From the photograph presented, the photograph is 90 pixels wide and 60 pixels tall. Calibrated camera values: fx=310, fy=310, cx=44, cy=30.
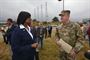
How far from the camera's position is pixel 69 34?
695 centimetres

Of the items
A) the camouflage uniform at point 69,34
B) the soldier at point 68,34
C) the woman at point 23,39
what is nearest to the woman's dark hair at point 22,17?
the woman at point 23,39

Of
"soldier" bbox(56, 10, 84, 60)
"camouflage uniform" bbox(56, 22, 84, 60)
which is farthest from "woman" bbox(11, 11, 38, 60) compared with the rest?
"camouflage uniform" bbox(56, 22, 84, 60)

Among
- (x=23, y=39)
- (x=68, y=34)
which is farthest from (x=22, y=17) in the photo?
(x=68, y=34)

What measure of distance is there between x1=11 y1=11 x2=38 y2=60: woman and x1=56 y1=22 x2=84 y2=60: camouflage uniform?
996mm

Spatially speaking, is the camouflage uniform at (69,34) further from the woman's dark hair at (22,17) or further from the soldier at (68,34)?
the woman's dark hair at (22,17)

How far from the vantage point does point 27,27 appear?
6289 millimetres

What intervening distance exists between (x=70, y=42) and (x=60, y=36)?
30cm

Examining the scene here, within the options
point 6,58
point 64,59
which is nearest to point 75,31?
point 64,59

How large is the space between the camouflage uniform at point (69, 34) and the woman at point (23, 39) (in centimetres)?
100

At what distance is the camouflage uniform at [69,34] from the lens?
686cm

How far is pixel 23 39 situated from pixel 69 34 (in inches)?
49.7

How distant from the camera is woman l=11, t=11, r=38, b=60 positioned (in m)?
6.10

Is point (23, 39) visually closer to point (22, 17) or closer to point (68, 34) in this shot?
point (22, 17)

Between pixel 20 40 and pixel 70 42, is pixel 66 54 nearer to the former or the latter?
pixel 70 42
